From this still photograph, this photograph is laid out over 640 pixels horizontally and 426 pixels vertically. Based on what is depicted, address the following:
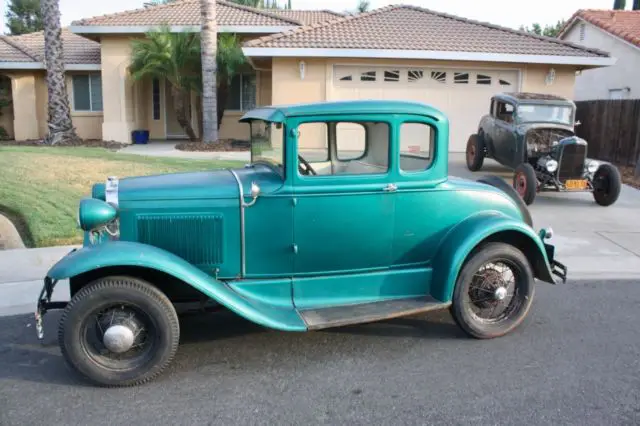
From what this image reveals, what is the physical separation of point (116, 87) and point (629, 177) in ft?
49.4

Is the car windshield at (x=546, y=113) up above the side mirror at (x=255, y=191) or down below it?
above

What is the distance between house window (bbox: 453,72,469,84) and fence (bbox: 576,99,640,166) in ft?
13.7

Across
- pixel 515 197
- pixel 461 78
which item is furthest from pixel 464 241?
pixel 461 78

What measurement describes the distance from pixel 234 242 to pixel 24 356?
5.75 feet

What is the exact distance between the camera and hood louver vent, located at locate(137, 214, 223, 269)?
13.5ft

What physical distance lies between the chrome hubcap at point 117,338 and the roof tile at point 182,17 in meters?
15.9

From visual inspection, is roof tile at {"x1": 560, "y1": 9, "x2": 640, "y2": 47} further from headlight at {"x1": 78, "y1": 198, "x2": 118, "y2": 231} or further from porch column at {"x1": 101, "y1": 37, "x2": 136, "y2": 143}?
headlight at {"x1": 78, "y1": 198, "x2": 118, "y2": 231}

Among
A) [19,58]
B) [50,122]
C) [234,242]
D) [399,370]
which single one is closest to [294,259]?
[234,242]

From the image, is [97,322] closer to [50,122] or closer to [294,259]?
[294,259]

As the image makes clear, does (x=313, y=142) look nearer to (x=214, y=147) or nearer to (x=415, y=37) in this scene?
(x=214, y=147)

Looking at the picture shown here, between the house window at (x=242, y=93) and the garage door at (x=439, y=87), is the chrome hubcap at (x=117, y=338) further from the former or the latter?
the house window at (x=242, y=93)

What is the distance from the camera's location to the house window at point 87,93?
19938 millimetres

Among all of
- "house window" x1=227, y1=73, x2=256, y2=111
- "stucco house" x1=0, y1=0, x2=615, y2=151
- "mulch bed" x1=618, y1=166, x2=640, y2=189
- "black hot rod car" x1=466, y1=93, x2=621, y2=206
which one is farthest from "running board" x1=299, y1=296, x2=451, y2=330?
"house window" x1=227, y1=73, x2=256, y2=111

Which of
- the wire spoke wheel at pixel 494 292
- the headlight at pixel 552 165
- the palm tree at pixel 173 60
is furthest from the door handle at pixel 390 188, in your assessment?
the palm tree at pixel 173 60
